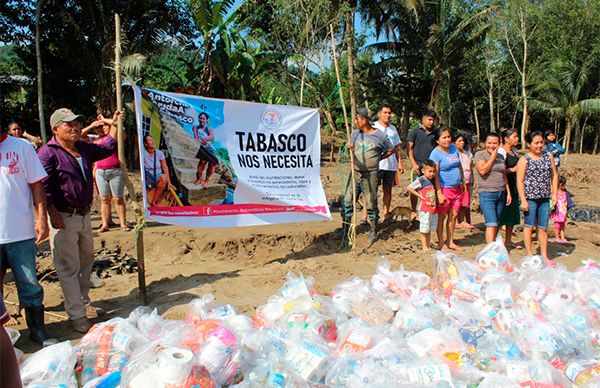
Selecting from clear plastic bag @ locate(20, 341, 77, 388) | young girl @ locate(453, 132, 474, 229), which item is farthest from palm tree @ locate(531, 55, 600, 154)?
clear plastic bag @ locate(20, 341, 77, 388)

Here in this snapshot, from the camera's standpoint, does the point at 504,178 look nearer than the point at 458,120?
Yes

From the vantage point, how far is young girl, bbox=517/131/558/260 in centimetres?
521

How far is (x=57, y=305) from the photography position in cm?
428

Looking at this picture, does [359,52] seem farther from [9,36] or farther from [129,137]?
[9,36]

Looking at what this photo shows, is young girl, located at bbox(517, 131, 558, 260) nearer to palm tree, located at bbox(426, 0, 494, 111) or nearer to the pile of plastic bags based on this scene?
the pile of plastic bags

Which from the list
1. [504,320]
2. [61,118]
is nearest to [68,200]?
[61,118]

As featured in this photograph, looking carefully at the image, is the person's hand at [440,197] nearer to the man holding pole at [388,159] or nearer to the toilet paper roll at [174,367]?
the man holding pole at [388,159]

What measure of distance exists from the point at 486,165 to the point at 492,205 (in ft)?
1.64

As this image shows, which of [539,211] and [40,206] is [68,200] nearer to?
[40,206]

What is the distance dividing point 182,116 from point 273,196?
1.37 metres

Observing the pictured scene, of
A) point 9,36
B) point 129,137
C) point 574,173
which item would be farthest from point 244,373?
point 9,36

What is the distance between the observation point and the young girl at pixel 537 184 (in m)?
5.21

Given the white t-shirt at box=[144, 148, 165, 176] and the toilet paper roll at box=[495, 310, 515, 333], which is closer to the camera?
the toilet paper roll at box=[495, 310, 515, 333]

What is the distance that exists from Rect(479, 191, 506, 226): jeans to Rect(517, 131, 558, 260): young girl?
1.10ft
